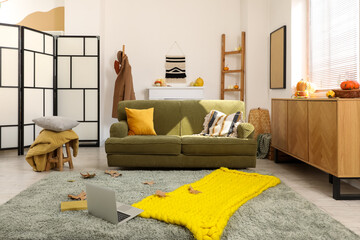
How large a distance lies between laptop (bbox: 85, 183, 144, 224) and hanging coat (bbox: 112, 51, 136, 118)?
388 centimetres

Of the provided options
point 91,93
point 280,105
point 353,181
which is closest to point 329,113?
point 353,181

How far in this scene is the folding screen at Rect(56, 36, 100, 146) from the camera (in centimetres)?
598

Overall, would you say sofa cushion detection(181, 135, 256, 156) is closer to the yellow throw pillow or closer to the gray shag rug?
the yellow throw pillow

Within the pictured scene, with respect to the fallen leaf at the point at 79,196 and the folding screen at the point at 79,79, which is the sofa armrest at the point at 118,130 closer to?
the fallen leaf at the point at 79,196

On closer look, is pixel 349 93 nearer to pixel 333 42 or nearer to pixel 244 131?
pixel 244 131

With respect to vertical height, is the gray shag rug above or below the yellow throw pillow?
below

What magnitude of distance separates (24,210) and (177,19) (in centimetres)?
522

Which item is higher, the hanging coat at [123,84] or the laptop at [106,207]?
the hanging coat at [123,84]

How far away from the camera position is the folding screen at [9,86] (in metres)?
5.04

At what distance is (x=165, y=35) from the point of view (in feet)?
22.2

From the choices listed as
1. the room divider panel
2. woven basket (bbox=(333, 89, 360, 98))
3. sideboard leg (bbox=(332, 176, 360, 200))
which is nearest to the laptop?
sideboard leg (bbox=(332, 176, 360, 200))

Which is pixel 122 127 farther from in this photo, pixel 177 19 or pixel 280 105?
pixel 177 19

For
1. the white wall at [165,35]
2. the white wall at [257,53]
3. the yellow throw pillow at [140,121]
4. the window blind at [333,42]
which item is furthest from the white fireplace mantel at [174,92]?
the window blind at [333,42]

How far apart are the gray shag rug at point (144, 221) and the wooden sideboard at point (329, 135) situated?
1.46 feet
